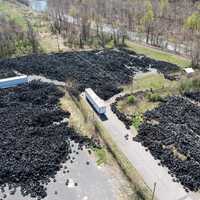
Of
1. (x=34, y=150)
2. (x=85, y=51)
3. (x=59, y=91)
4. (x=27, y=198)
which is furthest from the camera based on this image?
(x=85, y=51)

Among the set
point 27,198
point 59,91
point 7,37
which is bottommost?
point 27,198

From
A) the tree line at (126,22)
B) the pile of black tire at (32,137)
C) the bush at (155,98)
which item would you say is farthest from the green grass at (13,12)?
the bush at (155,98)

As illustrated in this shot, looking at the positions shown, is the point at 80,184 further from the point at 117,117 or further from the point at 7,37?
the point at 7,37

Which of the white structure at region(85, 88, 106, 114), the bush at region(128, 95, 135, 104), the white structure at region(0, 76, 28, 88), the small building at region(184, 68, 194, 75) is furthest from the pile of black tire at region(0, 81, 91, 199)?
the small building at region(184, 68, 194, 75)

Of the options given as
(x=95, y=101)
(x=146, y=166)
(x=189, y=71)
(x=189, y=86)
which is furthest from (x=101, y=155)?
(x=189, y=71)

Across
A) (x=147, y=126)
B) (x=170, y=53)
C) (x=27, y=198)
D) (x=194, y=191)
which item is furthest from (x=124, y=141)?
(x=170, y=53)

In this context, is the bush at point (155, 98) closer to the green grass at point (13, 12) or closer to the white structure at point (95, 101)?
the white structure at point (95, 101)
